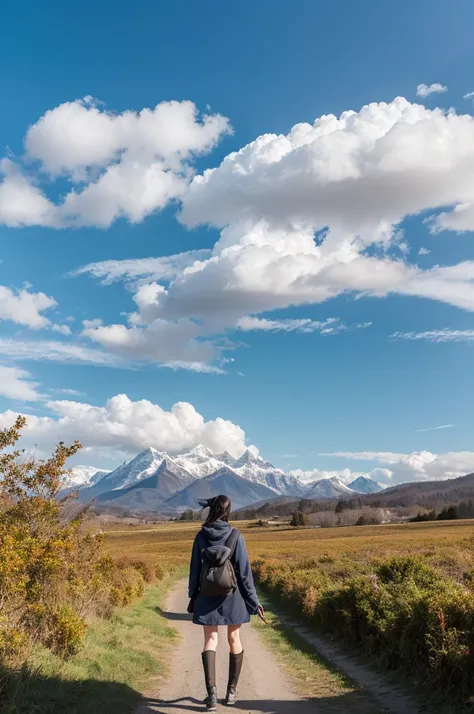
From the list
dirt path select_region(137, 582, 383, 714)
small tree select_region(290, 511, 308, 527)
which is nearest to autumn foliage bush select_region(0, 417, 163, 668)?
dirt path select_region(137, 582, 383, 714)

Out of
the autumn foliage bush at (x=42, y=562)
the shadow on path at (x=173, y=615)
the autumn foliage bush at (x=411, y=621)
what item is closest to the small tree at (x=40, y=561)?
the autumn foliage bush at (x=42, y=562)

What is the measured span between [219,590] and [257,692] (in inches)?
103

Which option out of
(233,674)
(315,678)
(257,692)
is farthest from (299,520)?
(233,674)

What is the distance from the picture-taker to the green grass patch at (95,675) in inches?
265

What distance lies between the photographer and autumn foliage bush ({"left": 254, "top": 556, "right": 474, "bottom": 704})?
8.01 m

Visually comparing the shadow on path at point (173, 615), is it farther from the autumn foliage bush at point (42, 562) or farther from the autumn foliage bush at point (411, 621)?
the autumn foliage bush at point (42, 562)

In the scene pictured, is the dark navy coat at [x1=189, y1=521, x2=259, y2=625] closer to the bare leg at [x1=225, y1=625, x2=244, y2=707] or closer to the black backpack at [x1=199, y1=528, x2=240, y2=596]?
the black backpack at [x1=199, y1=528, x2=240, y2=596]

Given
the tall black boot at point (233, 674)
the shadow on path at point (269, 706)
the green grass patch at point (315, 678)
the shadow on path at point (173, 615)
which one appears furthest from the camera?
the shadow on path at point (173, 615)

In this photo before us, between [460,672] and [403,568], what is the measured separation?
8.05 metres

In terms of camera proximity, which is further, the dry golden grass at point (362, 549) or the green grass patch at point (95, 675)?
the dry golden grass at point (362, 549)

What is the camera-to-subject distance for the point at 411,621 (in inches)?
376

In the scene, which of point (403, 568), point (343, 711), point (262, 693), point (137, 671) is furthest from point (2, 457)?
point (403, 568)

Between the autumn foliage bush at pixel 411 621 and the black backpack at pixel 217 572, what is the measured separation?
11.0ft

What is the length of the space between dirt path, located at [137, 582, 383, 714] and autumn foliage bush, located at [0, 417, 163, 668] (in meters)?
1.95
